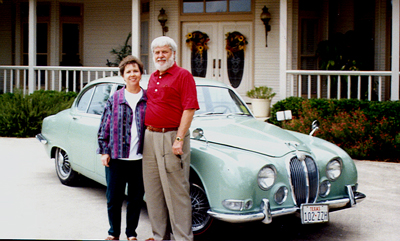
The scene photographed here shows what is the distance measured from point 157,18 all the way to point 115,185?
400 inches

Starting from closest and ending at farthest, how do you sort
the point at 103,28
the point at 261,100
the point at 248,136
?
the point at 248,136, the point at 261,100, the point at 103,28

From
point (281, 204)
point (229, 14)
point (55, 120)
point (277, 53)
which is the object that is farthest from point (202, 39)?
point (281, 204)

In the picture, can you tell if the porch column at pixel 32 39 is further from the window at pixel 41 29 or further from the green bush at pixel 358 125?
the green bush at pixel 358 125

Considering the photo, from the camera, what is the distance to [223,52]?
44.5ft

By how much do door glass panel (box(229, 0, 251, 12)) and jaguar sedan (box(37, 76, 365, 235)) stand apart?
26.6 feet

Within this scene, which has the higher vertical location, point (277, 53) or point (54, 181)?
point (277, 53)

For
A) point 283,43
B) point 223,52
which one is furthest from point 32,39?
point 283,43

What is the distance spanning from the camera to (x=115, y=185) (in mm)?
4508

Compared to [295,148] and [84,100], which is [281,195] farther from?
[84,100]

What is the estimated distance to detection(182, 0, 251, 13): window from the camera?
13.4 metres

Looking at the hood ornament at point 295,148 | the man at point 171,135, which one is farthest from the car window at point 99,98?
the hood ornament at point 295,148

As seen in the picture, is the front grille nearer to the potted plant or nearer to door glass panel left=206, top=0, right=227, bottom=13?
the potted plant

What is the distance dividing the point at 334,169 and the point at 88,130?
2994 mm

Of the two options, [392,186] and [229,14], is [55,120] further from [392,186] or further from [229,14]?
[229,14]
